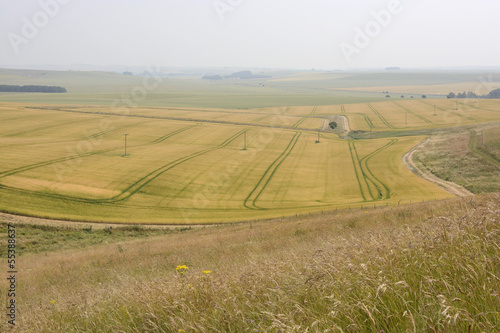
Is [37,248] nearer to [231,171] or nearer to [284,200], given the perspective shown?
[284,200]

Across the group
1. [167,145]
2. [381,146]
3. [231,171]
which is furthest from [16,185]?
[381,146]

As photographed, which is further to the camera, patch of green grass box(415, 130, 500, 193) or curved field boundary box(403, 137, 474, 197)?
patch of green grass box(415, 130, 500, 193)

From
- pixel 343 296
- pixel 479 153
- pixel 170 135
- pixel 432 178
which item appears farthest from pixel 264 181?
pixel 343 296

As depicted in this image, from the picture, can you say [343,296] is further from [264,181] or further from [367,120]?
[367,120]

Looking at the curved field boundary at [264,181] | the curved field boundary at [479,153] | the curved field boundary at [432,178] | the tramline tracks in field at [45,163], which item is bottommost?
the curved field boundary at [264,181]

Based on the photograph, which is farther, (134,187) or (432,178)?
(432,178)

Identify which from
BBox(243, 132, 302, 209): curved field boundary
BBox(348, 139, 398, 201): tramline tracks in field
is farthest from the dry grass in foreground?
BBox(348, 139, 398, 201): tramline tracks in field

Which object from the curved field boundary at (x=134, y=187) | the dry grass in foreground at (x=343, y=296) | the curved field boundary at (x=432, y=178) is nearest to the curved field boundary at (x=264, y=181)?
the curved field boundary at (x=134, y=187)

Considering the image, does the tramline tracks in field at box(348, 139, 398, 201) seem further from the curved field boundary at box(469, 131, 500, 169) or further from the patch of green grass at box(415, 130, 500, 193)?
the curved field boundary at box(469, 131, 500, 169)

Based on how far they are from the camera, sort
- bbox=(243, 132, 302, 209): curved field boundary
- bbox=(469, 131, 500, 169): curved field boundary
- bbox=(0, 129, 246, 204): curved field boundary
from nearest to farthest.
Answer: bbox=(0, 129, 246, 204): curved field boundary
bbox=(243, 132, 302, 209): curved field boundary
bbox=(469, 131, 500, 169): curved field boundary

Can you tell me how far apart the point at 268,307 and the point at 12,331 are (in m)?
3.96

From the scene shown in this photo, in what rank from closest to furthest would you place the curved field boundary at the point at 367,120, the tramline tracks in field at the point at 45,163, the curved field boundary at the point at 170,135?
the tramline tracks in field at the point at 45,163, the curved field boundary at the point at 170,135, the curved field boundary at the point at 367,120

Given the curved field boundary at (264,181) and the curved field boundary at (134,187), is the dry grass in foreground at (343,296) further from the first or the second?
the curved field boundary at (134,187)

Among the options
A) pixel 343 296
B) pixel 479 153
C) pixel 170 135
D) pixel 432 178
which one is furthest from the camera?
pixel 170 135
